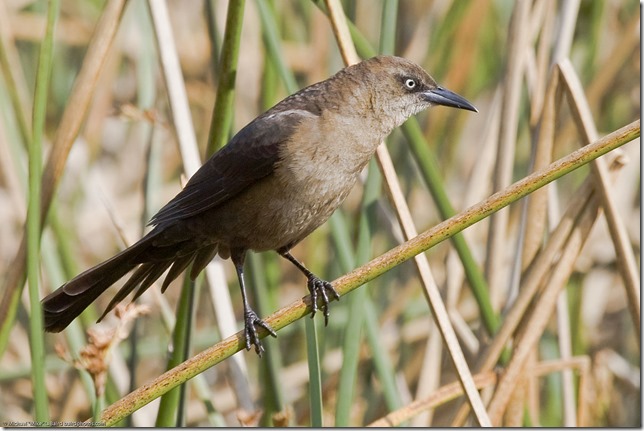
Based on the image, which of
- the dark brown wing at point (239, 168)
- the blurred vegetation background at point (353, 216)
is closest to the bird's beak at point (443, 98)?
the blurred vegetation background at point (353, 216)

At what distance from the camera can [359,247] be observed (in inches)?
89.7

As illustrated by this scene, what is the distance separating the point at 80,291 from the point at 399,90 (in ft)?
3.60

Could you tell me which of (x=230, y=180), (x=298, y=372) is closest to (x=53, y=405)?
(x=298, y=372)

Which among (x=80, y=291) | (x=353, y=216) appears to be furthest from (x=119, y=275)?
(x=353, y=216)

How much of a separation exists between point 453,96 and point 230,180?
720 millimetres

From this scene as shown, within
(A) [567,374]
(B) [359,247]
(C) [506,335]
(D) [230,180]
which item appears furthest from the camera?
(A) [567,374]

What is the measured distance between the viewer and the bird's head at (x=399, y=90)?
2619 mm

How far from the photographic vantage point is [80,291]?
2.41 metres

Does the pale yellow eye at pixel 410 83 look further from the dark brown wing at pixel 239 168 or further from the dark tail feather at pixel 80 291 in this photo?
the dark tail feather at pixel 80 291

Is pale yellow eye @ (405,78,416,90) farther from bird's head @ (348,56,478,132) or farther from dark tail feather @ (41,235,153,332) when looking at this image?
dark tail feather @ (41,235,153,332)

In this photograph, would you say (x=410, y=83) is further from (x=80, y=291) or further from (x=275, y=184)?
(x=80, y=291)

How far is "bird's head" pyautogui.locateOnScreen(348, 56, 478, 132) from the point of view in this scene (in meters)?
2.62

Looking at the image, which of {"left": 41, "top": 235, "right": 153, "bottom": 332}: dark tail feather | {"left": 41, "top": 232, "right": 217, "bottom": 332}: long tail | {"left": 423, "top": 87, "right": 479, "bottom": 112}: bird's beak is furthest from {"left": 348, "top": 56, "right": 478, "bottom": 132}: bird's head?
{"left": 41, "top": 235, "right": 153, "bottom": 332}: dark tail feather

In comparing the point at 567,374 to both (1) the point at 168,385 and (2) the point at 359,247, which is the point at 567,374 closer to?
(2) the point at 359,247
